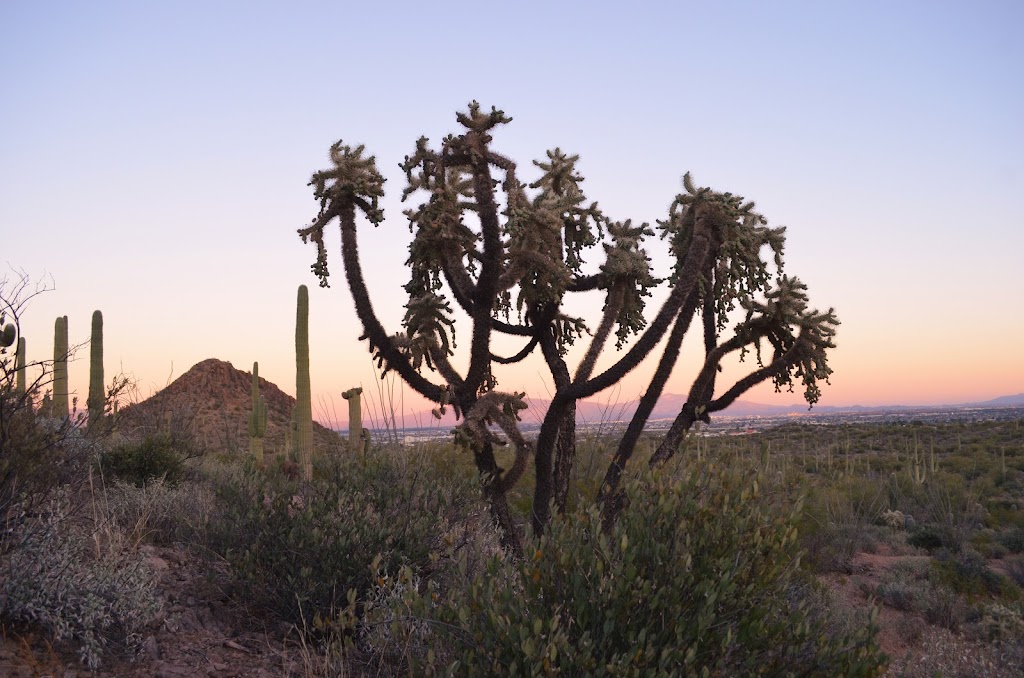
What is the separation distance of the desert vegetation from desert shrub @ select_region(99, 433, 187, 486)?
0.90 m

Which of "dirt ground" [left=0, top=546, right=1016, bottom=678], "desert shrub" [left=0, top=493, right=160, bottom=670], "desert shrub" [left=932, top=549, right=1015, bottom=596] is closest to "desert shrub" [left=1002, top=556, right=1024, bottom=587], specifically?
"desert shrub" [left=932, top=549, right=1015, bottom=596]

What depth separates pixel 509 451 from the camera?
15117 mm

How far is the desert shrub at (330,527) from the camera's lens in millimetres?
5965

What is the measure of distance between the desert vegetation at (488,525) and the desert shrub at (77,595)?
0.02 metres

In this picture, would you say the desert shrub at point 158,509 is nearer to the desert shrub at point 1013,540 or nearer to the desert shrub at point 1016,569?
the desert shrub at point 1016,569

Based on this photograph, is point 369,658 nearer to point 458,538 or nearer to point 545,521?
point 458,538

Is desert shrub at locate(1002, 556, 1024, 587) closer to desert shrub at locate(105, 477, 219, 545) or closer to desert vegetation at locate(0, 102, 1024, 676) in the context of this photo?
desert vegetation at locate(0, 102, 1024, 676)

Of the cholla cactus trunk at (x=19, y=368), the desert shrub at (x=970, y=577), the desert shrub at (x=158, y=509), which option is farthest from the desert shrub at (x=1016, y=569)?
the cholla cactus trunk at (x=19, y=368)

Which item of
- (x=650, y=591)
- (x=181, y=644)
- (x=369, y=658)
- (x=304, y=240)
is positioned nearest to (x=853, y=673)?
(x=650, y=591)

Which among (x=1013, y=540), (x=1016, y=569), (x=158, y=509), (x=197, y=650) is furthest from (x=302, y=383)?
(x=1013, y=540)

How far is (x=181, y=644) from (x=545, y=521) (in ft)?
10.5

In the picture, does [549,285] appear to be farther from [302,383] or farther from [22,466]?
[302,383]

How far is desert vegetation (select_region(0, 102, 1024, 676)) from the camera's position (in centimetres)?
413

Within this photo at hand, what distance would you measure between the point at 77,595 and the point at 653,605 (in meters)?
4.03
